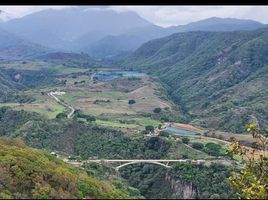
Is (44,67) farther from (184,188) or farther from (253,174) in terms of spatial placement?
(253,174)

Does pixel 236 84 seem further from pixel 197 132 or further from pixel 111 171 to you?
pixel 111 171

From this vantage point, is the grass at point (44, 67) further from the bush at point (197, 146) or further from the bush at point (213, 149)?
the bush at point (213, 149)

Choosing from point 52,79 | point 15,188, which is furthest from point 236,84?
point 15,188

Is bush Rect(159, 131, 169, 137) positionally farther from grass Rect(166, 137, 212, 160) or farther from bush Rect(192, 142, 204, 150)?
bush Rect(192, 142, 204, 150)

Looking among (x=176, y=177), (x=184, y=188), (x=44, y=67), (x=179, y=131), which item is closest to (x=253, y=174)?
(x=184, y=188)

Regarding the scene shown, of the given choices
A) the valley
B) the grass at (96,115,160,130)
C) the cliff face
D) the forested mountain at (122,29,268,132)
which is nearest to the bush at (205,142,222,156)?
the valley

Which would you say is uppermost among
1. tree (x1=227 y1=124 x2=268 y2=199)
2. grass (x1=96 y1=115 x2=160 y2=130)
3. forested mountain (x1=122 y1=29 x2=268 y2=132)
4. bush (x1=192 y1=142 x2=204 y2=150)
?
tree (x1=227 y1=124 x2=268 y2=199)
